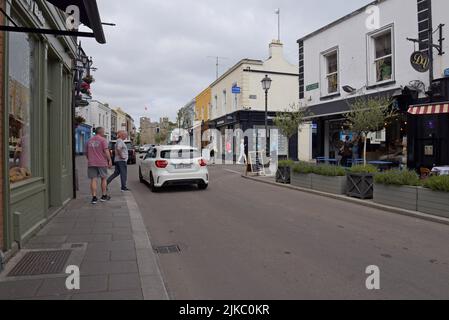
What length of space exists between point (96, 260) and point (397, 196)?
256 inches

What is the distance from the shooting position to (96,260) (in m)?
4.87

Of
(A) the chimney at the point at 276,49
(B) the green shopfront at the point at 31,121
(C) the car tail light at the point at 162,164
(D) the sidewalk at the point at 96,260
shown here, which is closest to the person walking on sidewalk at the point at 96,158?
(B) the green shopfront at the point at 31,121

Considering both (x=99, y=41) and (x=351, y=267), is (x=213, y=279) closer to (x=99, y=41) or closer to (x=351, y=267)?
(x=351, y=267)

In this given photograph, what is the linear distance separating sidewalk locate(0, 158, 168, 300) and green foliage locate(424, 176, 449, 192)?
5.52 metres

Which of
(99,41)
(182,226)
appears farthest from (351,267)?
(99,41)

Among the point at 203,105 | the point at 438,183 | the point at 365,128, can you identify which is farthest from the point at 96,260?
the point at 203,105

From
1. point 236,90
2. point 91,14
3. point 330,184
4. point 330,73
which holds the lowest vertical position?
point 330,184

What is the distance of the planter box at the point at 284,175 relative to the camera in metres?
13.6

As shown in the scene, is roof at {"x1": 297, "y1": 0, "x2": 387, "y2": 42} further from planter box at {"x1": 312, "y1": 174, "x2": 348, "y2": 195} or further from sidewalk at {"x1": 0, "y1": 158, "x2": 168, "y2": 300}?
sidewalk at {"x1": 0, "y1": 158, "x2": 168, "y2": 300}

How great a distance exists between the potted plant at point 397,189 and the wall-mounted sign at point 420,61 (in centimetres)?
457

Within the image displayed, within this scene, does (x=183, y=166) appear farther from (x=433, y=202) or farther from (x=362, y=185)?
(x=433, y=202)

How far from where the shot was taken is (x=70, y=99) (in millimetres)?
10078

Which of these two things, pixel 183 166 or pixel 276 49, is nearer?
pixel 183 166
